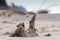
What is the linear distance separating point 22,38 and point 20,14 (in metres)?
10.1

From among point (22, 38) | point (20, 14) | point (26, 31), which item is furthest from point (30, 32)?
point (20, 14)

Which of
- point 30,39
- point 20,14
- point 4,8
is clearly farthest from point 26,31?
point 4,8

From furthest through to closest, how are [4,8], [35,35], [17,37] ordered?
[4,8]
[35,35]
[17,37]

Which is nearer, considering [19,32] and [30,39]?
[30,39]

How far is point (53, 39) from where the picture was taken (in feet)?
14.4

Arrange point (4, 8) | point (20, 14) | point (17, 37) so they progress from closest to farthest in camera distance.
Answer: point (17, 37) < point (20, 14) < point (4, 8)

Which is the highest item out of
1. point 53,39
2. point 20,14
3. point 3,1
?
point 3,1

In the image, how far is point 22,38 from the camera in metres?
4.49

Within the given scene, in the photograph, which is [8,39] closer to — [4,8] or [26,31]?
[26,31]

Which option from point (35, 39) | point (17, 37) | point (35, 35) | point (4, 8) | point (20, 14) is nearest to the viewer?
point (35, 39)

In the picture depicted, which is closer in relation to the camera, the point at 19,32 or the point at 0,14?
the point at 19,32

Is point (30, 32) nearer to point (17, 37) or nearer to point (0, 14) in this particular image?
point (17, 37)

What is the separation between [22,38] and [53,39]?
1.66ft

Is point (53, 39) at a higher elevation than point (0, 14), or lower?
lower
